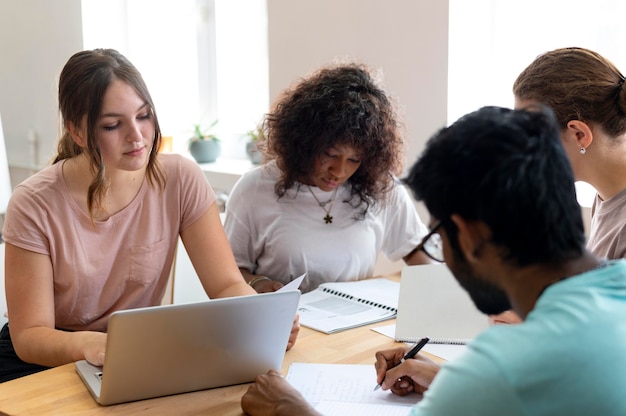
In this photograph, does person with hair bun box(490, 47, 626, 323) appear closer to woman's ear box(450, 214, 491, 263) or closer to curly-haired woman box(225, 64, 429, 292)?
curly-haired woman box(225, 64, 429, 292)

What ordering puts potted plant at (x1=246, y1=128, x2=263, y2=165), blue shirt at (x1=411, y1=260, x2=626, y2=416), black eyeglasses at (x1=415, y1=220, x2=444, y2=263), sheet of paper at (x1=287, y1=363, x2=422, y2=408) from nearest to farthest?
blue shirt at (x1=411, y1=260, x2=626, y2=416) < black eyeglasses at (x1=415, y1=220, x2=444, y2=263) < sheet of paper at (x1=287, y1=363, x2=422, y2=408) < potted plant at (x1=246, y1=128, x2=263, y2=165)

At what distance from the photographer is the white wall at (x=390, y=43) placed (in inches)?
Answer: 102

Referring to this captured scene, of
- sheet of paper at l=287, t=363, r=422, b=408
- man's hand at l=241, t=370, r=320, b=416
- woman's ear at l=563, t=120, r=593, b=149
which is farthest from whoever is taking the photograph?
woman's ear at l=563, t=120, r=593, b=149

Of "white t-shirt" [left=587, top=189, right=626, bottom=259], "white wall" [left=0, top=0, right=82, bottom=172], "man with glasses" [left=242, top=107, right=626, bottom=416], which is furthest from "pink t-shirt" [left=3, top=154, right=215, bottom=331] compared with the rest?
"white wall" [left=0, top=0, right=82, bottom=172]

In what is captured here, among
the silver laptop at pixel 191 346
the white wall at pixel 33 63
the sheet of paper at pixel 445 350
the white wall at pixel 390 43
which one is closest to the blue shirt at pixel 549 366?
the silver laptop at pixel 191 346

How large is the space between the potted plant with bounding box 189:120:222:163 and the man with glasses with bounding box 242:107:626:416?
281cm

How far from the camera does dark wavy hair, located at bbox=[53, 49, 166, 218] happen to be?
1704 mm

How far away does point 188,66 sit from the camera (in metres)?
4.00

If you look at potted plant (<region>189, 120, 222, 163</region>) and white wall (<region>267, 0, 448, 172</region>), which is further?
potted plant (<region>189, 120, 222, 163</region>)

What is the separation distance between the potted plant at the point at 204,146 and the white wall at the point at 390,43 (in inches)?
30.5

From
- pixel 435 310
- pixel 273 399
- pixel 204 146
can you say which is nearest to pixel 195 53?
pixel 204 146

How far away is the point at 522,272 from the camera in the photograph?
3.02 ft

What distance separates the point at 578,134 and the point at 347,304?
0.69 m

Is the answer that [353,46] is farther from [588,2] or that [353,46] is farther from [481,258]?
[481,258]
